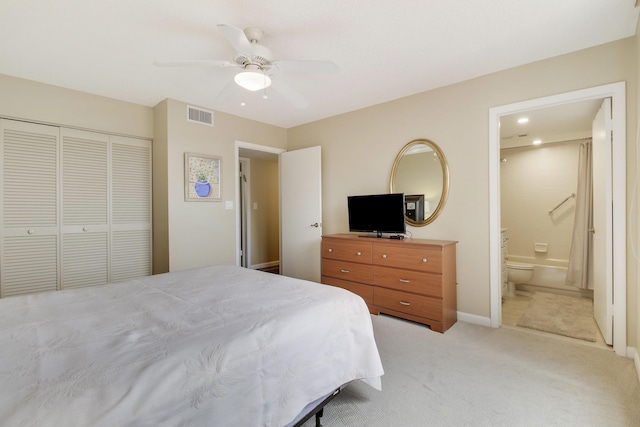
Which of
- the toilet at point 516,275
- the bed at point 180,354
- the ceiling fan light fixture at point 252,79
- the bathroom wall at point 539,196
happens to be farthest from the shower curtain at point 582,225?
the ceiling fan light fixture at point 252,79

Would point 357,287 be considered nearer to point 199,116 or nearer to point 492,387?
point 492,387

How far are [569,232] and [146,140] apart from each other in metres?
6.09

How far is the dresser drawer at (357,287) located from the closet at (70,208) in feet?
7.78

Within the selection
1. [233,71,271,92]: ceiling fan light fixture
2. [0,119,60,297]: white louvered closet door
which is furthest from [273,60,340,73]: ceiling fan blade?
[0,119,60,297]: white louvered closet door

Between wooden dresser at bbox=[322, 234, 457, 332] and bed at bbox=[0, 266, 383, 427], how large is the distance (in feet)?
4.41

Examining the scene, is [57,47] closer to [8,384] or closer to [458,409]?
[8,384]

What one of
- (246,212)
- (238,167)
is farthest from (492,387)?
(246,212)

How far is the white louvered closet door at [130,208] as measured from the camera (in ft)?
11.5

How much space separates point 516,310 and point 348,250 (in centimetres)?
210

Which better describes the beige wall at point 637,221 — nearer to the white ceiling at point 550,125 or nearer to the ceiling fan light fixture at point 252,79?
the white ceiling at point 550,125

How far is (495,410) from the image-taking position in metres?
1.70

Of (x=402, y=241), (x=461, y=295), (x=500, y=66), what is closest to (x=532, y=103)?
(x=500, y=66)

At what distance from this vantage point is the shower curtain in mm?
3859

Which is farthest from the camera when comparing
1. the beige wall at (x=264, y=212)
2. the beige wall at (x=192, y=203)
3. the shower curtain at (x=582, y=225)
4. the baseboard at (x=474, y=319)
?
the beige wall at (x=264, y=212)
